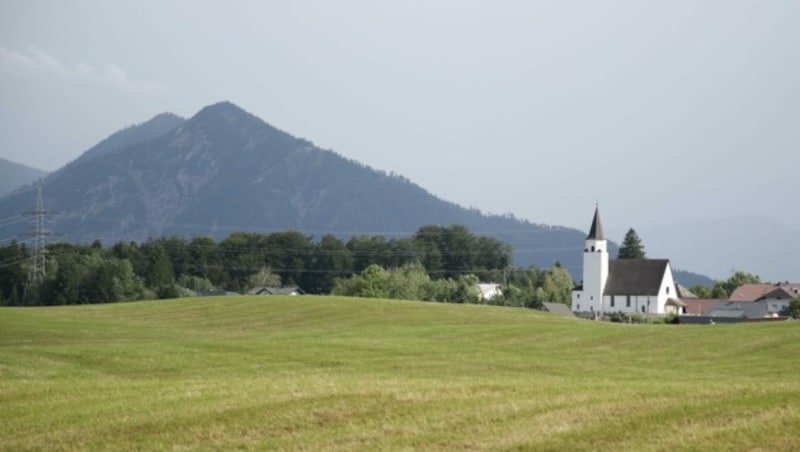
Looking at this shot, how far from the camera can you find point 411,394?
21.2 metres

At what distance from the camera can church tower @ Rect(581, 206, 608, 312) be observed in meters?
152

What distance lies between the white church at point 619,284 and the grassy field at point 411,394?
106 meters

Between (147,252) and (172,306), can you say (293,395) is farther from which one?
(147,252)

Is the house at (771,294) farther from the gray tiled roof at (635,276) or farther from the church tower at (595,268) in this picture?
the church tower at (595,268)

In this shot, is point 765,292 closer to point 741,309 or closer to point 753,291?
point 753,291

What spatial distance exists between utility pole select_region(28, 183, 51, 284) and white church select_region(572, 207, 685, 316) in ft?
247

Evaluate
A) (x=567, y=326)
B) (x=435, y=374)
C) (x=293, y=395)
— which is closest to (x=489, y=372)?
(x=435, y=374)

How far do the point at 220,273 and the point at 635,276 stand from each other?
7636 cm

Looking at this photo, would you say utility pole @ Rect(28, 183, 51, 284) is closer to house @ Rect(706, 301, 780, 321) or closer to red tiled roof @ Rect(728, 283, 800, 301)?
house @ Rect(706, 301, 780, 321)

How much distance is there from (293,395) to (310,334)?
89.5 feet

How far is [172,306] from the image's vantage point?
3004 inches

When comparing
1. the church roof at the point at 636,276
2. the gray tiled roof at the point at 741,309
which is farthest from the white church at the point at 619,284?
the gray tiled roof at the point at 741,309

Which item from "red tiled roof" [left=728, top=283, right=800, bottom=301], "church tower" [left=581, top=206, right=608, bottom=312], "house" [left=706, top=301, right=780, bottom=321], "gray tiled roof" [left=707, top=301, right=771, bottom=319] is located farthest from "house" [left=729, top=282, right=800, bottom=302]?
"church tower" [left=581, top=206, right=608, bottom=312]

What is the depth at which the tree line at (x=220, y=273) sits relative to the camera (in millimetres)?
135500
